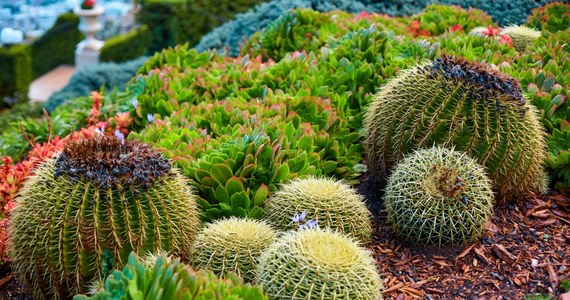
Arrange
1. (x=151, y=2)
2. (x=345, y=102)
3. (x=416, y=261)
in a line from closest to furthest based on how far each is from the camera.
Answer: (x=416, y=261), (x=345, y=102), (x=151, y=2)

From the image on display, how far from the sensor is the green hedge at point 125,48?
18681mm

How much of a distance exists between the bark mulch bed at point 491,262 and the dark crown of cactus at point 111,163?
0.92 m

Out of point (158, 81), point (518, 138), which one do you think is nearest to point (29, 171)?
point (158, 81)

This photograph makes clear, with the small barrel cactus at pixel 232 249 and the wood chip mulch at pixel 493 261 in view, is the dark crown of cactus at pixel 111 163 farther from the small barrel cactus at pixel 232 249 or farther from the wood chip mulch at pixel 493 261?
the wood chip mulch at pixel 493 261

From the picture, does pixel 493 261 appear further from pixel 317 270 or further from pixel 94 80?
pixel 94 80

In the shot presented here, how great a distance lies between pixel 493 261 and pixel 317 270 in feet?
4.42

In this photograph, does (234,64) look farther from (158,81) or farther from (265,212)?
(265,212)

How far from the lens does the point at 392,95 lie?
386cm

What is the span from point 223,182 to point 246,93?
5.08ft

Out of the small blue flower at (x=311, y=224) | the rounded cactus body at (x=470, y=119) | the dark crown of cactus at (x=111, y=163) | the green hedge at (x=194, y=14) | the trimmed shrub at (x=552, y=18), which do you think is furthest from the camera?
the green hedge at (x=194, y=14)

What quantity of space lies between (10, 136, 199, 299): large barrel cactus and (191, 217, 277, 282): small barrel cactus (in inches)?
8.1

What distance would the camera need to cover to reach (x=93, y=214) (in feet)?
9.53

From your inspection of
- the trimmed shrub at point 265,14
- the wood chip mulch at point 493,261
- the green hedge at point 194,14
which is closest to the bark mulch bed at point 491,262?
the wood chip mulch at point 493,261

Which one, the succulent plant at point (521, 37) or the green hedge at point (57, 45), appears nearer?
the succulent plant at point (521, 37)
